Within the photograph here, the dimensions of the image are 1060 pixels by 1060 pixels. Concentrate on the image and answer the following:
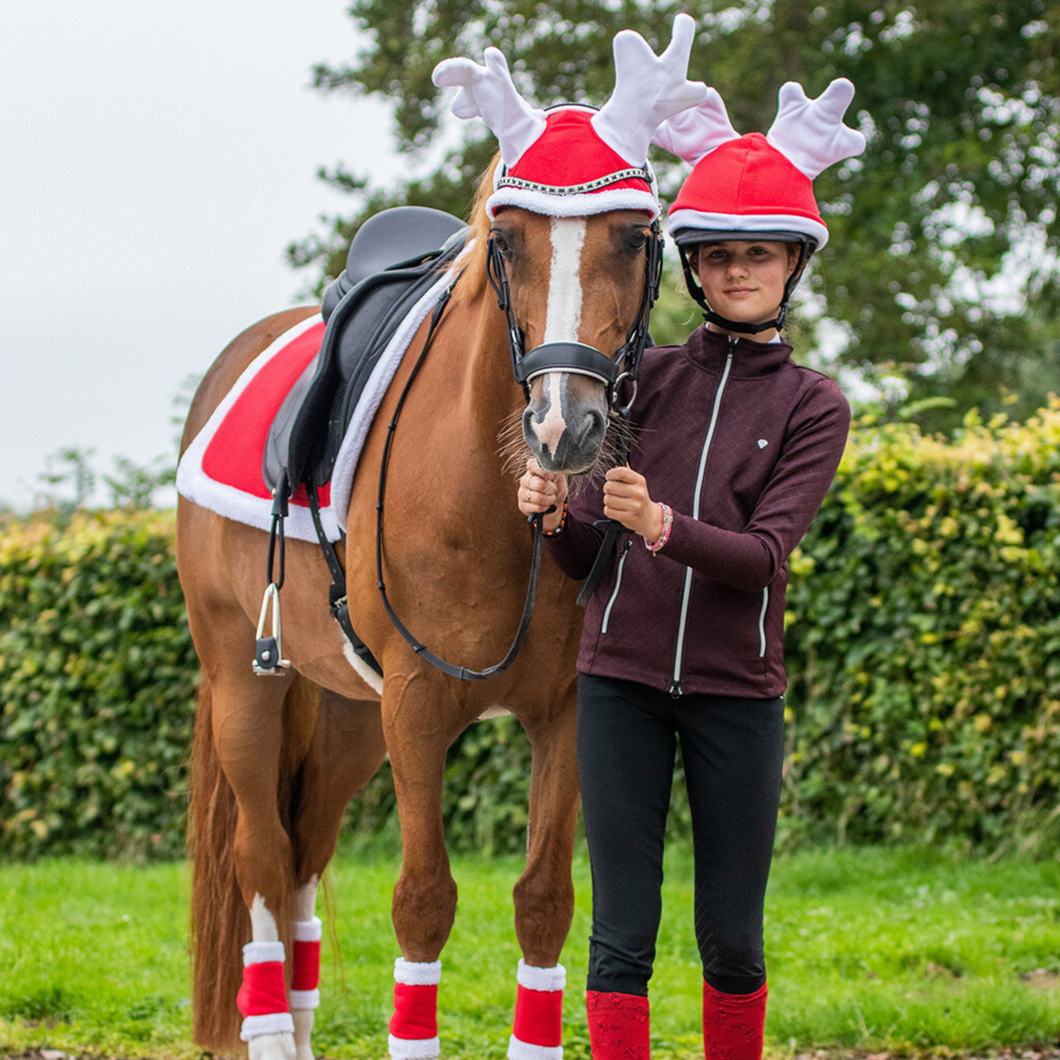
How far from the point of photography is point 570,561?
7.36ft

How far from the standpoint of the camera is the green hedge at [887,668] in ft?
16.7

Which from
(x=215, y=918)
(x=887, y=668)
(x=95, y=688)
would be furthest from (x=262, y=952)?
(x=95, y=688)

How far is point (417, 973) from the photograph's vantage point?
243 centimetres

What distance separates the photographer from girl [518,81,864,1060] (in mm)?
2098

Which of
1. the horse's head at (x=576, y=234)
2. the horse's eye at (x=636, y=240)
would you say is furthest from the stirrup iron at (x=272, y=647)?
the horse's eye at (x=636, y=240)

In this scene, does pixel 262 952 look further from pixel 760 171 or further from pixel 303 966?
pixel 760 171

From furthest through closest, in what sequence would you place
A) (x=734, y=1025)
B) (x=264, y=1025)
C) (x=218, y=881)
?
(x=218, y=881)
(x=264, y=1025)
(x=734, y=1025)

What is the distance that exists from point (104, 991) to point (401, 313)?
2.72 meters

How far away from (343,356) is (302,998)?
6.09 ft

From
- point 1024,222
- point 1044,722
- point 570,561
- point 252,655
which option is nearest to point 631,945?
point 570,561

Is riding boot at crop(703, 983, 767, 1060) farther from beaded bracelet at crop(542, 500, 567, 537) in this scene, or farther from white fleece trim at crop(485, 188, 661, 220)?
white fleece trim at crop(485, 188, 661, 220)

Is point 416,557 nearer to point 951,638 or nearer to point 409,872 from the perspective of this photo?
point 409,872

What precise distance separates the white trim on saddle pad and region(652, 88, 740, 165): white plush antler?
55cm

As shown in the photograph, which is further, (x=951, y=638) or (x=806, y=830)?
(x=806, y=830)
